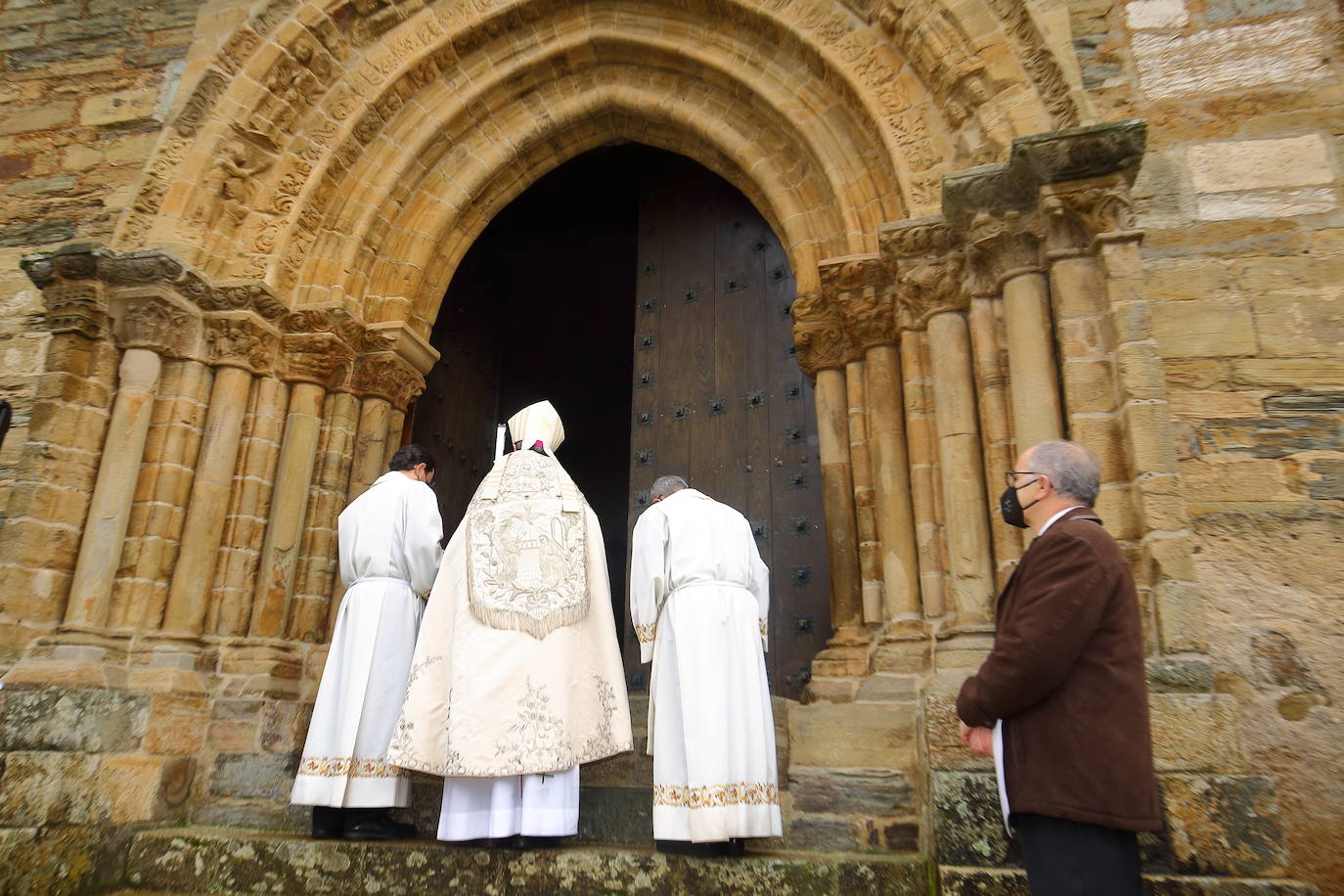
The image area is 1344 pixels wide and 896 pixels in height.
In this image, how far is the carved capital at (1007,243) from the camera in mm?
4316

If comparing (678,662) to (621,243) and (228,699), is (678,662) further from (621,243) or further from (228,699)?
(621,243)

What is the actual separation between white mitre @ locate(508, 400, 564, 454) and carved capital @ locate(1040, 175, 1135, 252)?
7.93 ft

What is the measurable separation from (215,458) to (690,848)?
11.3 ft

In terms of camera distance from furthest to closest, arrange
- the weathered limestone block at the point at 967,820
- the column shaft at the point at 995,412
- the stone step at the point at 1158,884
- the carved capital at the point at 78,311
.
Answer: the carved capital at the point at 78,311 → the column shaft at the point at 995,412 → the weathered limestone block at the point at 967,820 → the stone step at the point at 1158,884

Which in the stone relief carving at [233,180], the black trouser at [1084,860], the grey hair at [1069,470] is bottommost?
the black trouser at [1084,860]

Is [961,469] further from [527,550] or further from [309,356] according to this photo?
[309,356]

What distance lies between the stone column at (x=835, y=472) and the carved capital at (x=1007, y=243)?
0.97m

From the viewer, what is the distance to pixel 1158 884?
2.87 meters

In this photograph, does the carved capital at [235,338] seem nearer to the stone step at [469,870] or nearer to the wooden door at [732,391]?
the wooden door at [732,391]

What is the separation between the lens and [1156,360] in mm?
3852

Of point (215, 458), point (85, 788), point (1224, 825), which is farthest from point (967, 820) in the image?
point (215, 458)

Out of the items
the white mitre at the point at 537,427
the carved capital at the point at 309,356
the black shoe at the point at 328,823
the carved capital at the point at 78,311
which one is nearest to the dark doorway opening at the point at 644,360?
the carved capital at the point at 309,356

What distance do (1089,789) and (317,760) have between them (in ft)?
10.2

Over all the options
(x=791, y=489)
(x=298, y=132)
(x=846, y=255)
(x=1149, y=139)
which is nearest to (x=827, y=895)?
(x=791, y=489)
